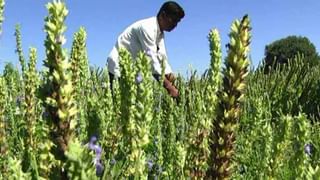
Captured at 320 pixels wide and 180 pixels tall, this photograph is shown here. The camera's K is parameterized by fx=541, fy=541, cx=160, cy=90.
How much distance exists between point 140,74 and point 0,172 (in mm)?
921

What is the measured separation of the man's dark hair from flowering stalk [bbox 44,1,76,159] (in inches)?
270

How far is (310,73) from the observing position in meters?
11.1

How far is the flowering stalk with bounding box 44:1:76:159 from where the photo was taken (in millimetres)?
964

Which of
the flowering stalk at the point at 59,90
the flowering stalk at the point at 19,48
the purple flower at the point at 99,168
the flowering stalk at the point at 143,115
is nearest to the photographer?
the flowering stalk at the point at 59,90

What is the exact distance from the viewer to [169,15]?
7.79m

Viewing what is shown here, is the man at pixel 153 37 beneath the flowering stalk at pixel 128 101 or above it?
above

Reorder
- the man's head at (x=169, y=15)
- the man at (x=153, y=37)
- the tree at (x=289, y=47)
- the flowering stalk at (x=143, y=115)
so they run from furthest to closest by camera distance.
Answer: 1. the tree at (x=289, y=47)
2. the man's head at (x=169, y=15)
3. the man at (x=153, y=37)
4. the flowering stalk at (x=143, y=115)

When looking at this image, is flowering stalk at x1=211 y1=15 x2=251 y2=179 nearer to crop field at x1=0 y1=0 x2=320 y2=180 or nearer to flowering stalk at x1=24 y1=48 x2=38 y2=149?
crop field at x1=0 y1=0 x2=320 y2=180

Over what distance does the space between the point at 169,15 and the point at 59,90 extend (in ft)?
22.7

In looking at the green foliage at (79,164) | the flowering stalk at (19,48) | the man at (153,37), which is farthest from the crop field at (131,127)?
the man at (153,37)

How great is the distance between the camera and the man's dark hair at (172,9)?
7801mm

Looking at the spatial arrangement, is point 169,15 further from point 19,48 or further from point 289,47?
point 289,47

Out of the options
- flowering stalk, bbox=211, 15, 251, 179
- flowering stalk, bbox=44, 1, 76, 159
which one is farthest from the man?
flowering stalk, bbox=44, 1, 76, 159

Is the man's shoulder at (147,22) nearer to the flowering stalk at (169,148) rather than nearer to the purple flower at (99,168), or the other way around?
the flowering stalk at (169,148)
